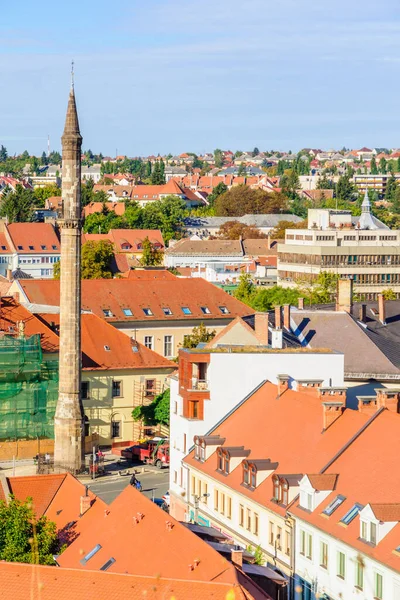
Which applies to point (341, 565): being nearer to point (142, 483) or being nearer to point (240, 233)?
point (142, 483)

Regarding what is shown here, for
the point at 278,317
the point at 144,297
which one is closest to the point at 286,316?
the point at 278,317

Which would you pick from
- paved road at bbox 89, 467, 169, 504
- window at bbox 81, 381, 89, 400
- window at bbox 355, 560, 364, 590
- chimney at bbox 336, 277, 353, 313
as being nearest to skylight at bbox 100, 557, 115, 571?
window at bbox 355, 560, 364, 590

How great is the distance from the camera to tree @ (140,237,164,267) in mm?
148625

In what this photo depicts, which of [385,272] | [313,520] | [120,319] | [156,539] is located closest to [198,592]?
[156,539]

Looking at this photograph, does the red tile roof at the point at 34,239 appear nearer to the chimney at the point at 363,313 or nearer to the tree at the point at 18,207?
the tree at the point at 18,207

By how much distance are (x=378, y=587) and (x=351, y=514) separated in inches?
127

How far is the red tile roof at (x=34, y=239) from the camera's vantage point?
5822 inches

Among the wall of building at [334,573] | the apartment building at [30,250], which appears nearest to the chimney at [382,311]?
the wall of building at [334,573]

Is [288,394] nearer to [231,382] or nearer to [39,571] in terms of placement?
[231,382]

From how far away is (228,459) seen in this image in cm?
4884

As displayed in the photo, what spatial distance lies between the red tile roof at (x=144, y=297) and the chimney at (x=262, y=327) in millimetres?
26055

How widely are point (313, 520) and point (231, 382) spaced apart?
1352 cm

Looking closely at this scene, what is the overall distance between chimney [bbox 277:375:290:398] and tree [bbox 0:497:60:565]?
36.7ft

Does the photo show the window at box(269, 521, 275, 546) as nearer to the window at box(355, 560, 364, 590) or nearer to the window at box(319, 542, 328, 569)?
the window at box(319, 542, 328, 569)
